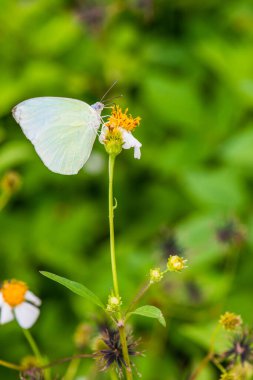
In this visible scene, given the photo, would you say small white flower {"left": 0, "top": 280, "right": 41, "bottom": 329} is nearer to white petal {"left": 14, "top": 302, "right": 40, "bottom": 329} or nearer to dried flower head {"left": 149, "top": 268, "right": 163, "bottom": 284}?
white petal {"left": 14, "top": 302, "right": 40, "bottom": 329}

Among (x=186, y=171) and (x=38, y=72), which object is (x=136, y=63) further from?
(x=186, y=171)

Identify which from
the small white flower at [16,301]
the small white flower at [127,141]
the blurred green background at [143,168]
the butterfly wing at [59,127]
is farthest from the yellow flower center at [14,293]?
the blurred green background at [143,168]

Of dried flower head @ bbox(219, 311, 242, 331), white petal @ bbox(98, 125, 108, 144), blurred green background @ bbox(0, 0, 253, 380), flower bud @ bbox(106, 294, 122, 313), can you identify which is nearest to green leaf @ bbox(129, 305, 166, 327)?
flower bud @ bbox(106, 294, 122, 313)

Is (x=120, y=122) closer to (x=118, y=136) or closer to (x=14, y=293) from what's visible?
(x=118, y=136)

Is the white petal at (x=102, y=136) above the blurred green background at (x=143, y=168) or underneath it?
underneath

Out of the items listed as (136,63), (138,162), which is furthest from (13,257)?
(136,63)

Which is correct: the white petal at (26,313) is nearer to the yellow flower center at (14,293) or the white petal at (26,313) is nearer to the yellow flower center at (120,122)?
the yellow flower center at (14,293)
